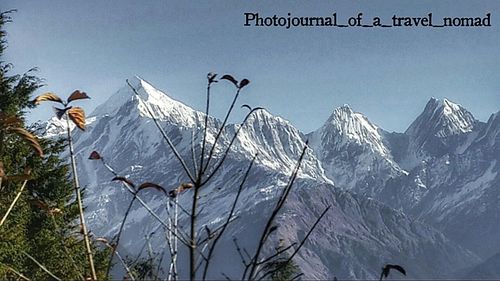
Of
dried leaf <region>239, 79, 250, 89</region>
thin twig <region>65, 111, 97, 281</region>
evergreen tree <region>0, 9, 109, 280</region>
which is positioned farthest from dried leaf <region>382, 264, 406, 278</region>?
evergreen tree <region>0, 9, 109, 280</region>

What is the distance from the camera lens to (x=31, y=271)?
1980cm

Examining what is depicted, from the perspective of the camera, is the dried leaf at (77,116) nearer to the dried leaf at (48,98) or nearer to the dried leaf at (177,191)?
the dried leaf at (48,98)

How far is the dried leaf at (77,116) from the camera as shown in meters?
1.91

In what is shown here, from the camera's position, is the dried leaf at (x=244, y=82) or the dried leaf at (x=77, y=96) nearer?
the dried leaf at (x=244, y=82)

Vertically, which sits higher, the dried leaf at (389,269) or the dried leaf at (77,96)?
the dried leaf at (77,96)

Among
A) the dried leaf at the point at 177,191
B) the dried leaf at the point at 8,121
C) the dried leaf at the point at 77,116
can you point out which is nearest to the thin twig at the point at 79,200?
the dried leaf at the point at 77,116

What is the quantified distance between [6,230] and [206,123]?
1415cm

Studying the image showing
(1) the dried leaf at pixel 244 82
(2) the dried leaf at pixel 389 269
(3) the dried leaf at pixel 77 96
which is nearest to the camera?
(2) the dried leaf at pixel 389 269

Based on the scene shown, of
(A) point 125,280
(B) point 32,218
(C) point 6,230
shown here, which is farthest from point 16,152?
(A) point 125,280

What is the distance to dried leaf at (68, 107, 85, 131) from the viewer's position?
1.91 m

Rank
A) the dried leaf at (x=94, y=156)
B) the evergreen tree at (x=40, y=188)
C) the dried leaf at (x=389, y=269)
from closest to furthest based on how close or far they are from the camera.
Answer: the dried leaf at (x=389, y=269), the dried leaf at (x=94, y=156), the evergreen tree at (x=40, y=188)

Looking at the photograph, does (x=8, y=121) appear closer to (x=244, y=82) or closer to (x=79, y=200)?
(x=79, y=200)

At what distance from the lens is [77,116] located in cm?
193

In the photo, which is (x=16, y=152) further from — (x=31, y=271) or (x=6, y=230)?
(x=6, y=230)
